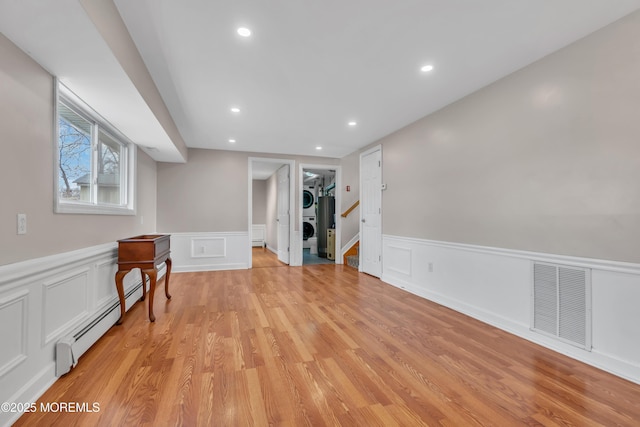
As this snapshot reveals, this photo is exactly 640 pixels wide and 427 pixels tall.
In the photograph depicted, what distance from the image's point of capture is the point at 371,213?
4.97 meters

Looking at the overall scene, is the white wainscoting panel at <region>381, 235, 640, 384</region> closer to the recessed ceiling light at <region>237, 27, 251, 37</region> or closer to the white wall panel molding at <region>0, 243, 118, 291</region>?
the recessed ceiling light at <region>237, 27, 251, 37</region>

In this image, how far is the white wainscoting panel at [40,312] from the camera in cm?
145

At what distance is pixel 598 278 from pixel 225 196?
525 cm

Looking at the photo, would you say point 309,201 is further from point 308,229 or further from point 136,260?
point 136,260

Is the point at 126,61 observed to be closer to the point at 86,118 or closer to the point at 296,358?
the point at 86,118

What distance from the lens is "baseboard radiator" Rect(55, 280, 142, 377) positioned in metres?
1.84


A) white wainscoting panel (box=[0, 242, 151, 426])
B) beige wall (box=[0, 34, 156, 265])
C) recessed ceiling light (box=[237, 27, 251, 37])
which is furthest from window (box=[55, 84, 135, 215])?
recessed ceiling light (box=[237, 27, 251, 37])

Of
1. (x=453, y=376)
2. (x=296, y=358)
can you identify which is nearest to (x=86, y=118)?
(x=296, y=358)

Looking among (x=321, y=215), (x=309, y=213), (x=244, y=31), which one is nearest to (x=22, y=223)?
(x=244, y=31)

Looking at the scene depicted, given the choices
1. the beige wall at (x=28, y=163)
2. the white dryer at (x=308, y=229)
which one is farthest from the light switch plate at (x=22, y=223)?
the white dryer at (x=308, y=229)

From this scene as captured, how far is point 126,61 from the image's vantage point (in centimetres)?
193

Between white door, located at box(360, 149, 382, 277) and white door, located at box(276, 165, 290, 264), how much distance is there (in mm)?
1688

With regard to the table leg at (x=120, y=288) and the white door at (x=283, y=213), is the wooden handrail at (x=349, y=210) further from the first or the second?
the table leg at (x=120, y=288)

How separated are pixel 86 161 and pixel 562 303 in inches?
170
